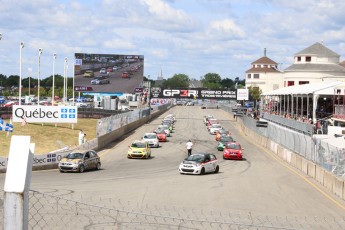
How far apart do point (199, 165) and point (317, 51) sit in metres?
75.0

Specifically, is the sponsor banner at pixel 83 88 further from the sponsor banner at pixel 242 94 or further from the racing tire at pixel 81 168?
the racing tire at pixel 81 168

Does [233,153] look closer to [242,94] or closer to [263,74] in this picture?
[242,94]

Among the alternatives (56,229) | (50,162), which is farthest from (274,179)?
(56,229)

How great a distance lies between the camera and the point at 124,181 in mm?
27250

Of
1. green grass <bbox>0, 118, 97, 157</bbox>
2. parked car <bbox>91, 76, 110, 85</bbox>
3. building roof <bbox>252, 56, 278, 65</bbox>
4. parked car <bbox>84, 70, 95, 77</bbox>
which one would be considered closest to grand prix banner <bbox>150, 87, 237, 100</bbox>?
parked car <bbox>91, 76, 110, 85</bbox>

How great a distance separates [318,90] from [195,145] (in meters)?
13.3

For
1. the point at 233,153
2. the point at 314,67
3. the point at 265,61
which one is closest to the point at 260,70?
the point at 265,61

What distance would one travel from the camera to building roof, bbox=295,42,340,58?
100438mm

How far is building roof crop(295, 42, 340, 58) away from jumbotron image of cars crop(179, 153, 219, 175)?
72.0 m

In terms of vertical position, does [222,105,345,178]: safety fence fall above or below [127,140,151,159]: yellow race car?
above

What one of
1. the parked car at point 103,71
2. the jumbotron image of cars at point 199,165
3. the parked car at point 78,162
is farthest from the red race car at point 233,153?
the parked car at point 103,71

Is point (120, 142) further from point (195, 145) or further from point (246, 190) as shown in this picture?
point (246, 190)

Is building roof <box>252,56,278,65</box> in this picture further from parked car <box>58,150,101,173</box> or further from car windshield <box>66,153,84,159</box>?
car windshield <box>66,153,84,159</box>

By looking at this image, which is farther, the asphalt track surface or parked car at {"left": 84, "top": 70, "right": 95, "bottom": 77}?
parked car at {"left": 84, "top": 70, "right": 95, "bottom": 77}
